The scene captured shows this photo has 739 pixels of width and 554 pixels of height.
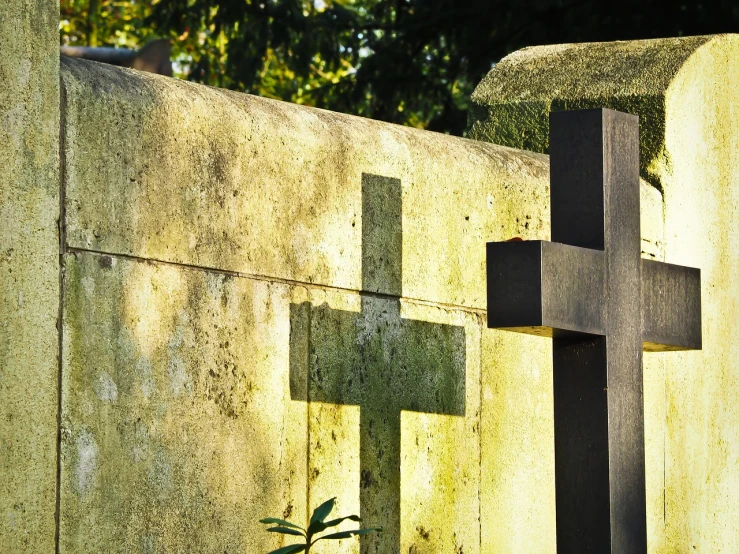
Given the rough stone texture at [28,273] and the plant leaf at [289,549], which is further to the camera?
the plant leaf at [289,549]

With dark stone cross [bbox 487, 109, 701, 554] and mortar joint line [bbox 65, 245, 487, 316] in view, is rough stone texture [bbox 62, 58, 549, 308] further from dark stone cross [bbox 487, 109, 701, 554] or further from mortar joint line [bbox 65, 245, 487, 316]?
dark stone cross [bbox 487, 109, 701, 554]

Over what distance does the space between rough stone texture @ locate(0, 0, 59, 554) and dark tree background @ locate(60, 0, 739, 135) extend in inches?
283

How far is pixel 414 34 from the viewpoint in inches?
428

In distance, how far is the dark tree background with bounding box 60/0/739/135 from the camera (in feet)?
31.1

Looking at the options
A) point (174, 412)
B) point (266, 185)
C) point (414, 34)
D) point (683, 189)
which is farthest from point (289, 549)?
point (414, 34)

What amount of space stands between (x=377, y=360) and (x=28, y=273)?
3.53ft

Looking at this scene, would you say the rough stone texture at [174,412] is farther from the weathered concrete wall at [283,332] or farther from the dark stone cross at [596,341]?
the dark stone cross at [596,341]

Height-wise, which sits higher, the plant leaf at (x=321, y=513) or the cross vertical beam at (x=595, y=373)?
the cross vertical beam at (x=595, y=373)

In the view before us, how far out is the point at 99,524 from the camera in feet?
8.33

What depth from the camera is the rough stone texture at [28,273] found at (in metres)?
2.34

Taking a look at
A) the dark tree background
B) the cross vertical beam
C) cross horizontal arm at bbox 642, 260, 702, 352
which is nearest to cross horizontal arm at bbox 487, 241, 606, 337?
the cross vertical beam

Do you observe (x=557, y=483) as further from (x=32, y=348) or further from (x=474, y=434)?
(x=32, y=348)

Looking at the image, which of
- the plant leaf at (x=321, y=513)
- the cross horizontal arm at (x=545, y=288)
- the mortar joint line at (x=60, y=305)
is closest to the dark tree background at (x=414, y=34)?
the cross horizontal arm at (x=545, y=288)

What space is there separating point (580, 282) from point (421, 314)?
1.80ft
